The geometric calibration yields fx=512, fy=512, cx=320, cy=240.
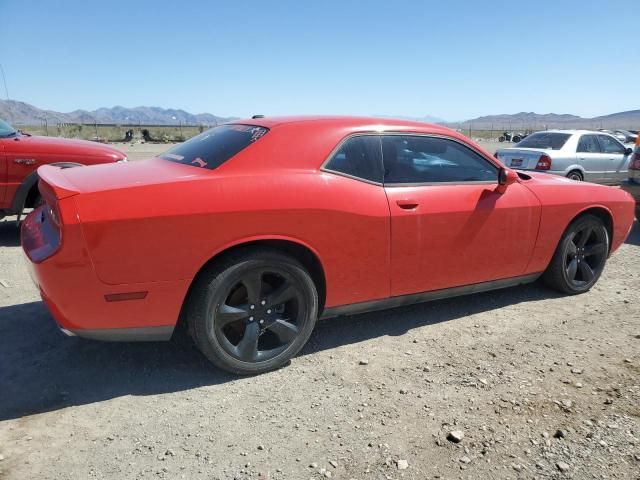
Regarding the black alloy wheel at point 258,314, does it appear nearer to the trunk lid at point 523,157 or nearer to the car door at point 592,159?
the trunk lid at point 523,157

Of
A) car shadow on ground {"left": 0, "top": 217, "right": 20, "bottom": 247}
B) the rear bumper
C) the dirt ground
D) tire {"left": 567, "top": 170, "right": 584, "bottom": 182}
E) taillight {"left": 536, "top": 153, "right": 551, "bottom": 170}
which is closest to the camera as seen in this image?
the dirt ground

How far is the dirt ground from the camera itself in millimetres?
2439

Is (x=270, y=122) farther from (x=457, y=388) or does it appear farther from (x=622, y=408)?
(x=622, y=408)

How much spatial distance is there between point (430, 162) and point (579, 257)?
1941mm

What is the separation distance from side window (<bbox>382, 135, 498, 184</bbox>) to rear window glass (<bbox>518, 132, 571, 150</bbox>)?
24.5ft

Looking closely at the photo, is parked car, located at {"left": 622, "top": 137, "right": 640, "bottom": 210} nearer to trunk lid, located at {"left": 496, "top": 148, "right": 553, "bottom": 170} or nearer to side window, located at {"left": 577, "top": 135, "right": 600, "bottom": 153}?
trunk lid, located at {"left": 496, "top": 148, "right": 553, "bottom": 170}

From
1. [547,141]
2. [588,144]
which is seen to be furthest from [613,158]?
[547,141]

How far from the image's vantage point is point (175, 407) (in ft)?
9.43

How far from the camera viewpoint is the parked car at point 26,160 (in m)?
6.07

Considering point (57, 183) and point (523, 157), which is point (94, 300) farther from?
point (523, 157)

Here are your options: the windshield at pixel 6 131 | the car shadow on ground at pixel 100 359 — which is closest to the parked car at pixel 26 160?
the windshield at pixel 6 131

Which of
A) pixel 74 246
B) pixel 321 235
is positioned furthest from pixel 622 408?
pixel 74 246

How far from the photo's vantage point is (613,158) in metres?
11.2

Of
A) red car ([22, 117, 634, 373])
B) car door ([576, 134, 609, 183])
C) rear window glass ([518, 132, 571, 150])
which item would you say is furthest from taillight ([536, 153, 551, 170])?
red car ([22, 117, 634, 373])
